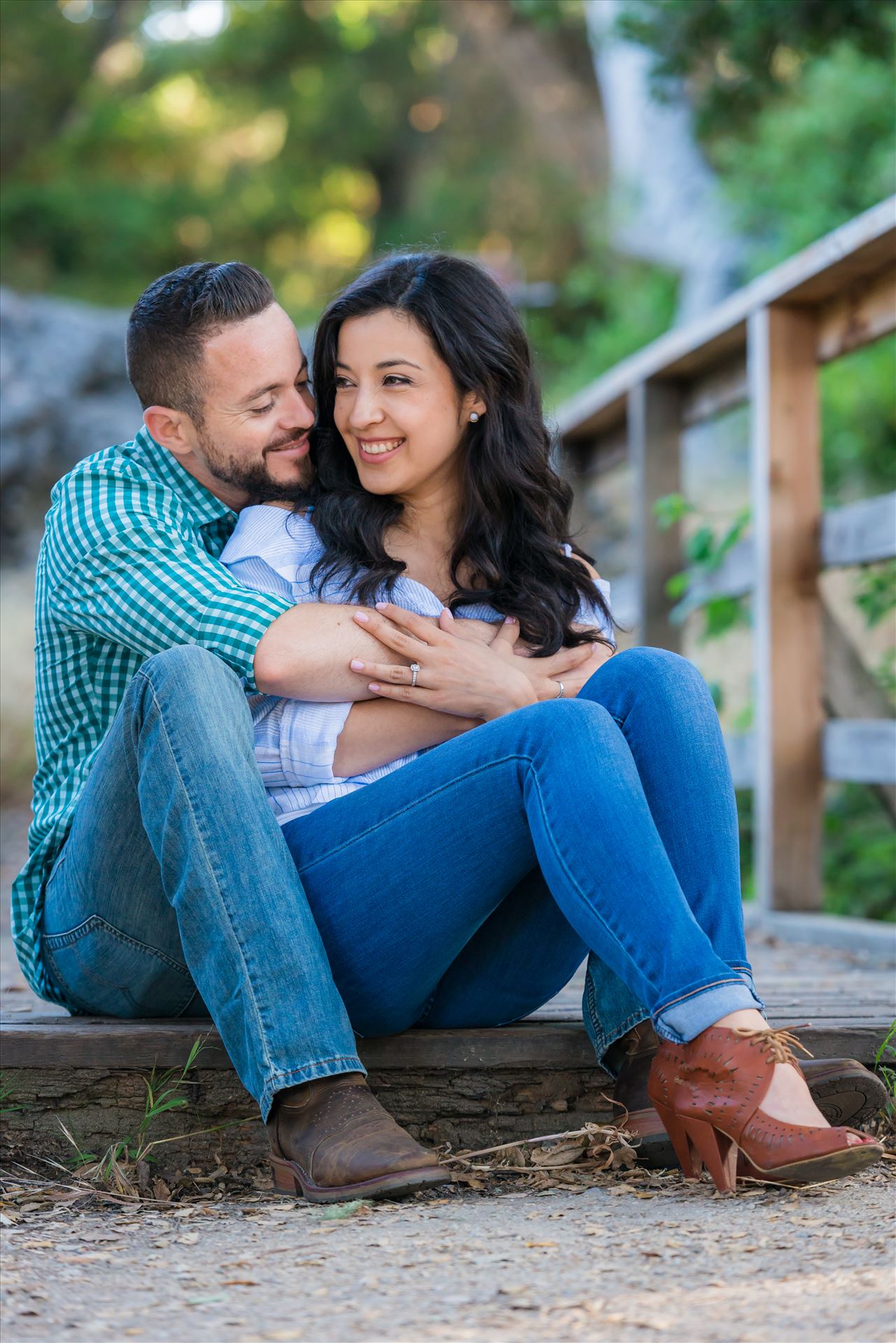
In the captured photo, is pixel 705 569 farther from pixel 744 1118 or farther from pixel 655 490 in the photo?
pixel 744 1118

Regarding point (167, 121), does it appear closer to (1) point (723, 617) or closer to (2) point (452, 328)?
(1) point (723, 617)

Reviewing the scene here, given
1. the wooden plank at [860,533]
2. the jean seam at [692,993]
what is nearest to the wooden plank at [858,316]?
the wooden plank at [860,533]

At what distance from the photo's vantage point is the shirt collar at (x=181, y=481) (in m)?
2.26

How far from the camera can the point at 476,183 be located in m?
17.4

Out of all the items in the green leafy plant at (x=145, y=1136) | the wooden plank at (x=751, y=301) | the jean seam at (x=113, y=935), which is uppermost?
the wooden plank at (x=751, y=301)

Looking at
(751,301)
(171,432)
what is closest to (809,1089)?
(171,432)

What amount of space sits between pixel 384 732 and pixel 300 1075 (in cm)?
55

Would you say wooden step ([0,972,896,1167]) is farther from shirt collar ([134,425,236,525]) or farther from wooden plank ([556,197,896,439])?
wooden plank ([556,197,896,439])

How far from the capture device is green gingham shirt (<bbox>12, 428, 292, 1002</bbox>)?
6.53 feet

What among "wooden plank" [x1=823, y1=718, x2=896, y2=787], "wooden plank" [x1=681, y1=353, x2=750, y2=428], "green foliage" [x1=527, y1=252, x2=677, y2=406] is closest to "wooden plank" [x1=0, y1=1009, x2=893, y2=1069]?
"wooden plank" [x1=823, y1=718, x2=896, y2=787]

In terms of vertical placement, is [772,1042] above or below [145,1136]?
above

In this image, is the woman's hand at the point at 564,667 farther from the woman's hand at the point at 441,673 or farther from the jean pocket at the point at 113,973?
the jean pocket at the point at 113,973

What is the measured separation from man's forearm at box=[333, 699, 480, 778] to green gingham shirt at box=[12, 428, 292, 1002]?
177 mm

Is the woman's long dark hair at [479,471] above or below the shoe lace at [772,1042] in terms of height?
above
